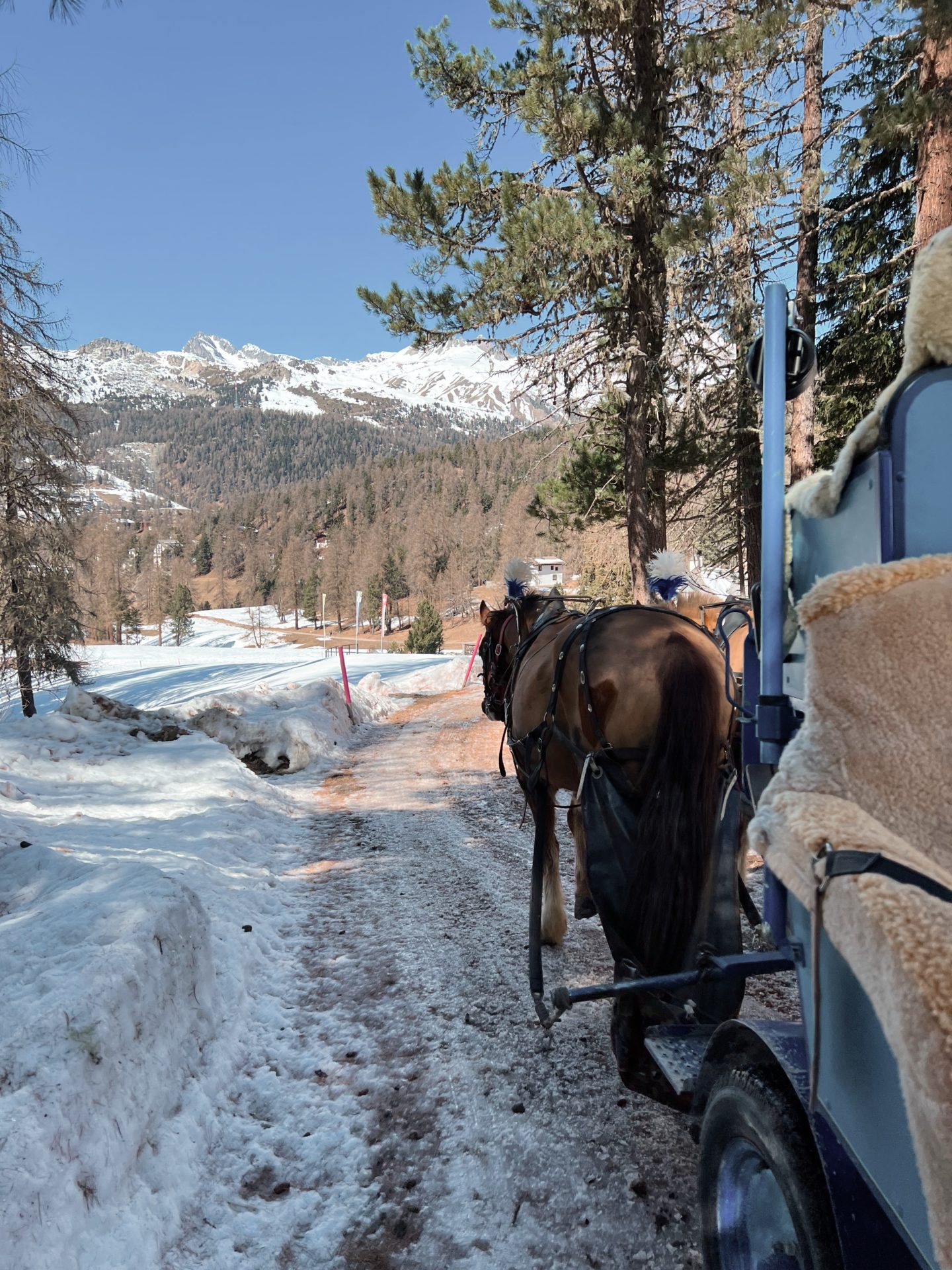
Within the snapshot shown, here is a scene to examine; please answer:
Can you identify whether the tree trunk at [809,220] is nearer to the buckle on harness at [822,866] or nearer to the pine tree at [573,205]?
the pine tree at [573,205]

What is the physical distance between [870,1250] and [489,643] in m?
4.53

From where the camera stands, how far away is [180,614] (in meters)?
83.5

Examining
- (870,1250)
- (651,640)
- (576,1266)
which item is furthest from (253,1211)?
(651,640)

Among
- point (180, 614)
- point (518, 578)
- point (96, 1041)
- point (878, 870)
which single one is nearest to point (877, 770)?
point (878, 870)

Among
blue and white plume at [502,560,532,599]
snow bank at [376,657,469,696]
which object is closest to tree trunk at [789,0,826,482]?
blue and white plume at [502,560,532,599]

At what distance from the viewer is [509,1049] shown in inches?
128

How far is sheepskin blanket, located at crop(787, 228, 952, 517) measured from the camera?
1207 mm

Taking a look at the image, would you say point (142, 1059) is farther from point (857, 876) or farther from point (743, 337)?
point (743, 337)

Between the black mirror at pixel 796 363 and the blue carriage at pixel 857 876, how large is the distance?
126mm

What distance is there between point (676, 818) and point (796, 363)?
5.55 ft

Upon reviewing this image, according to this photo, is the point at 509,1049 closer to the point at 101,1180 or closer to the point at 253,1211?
the point at 253,1211

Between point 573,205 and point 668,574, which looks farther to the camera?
point 573,205

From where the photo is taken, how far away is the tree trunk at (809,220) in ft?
30.3

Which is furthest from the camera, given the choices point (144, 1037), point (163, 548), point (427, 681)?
point (163, 548)
